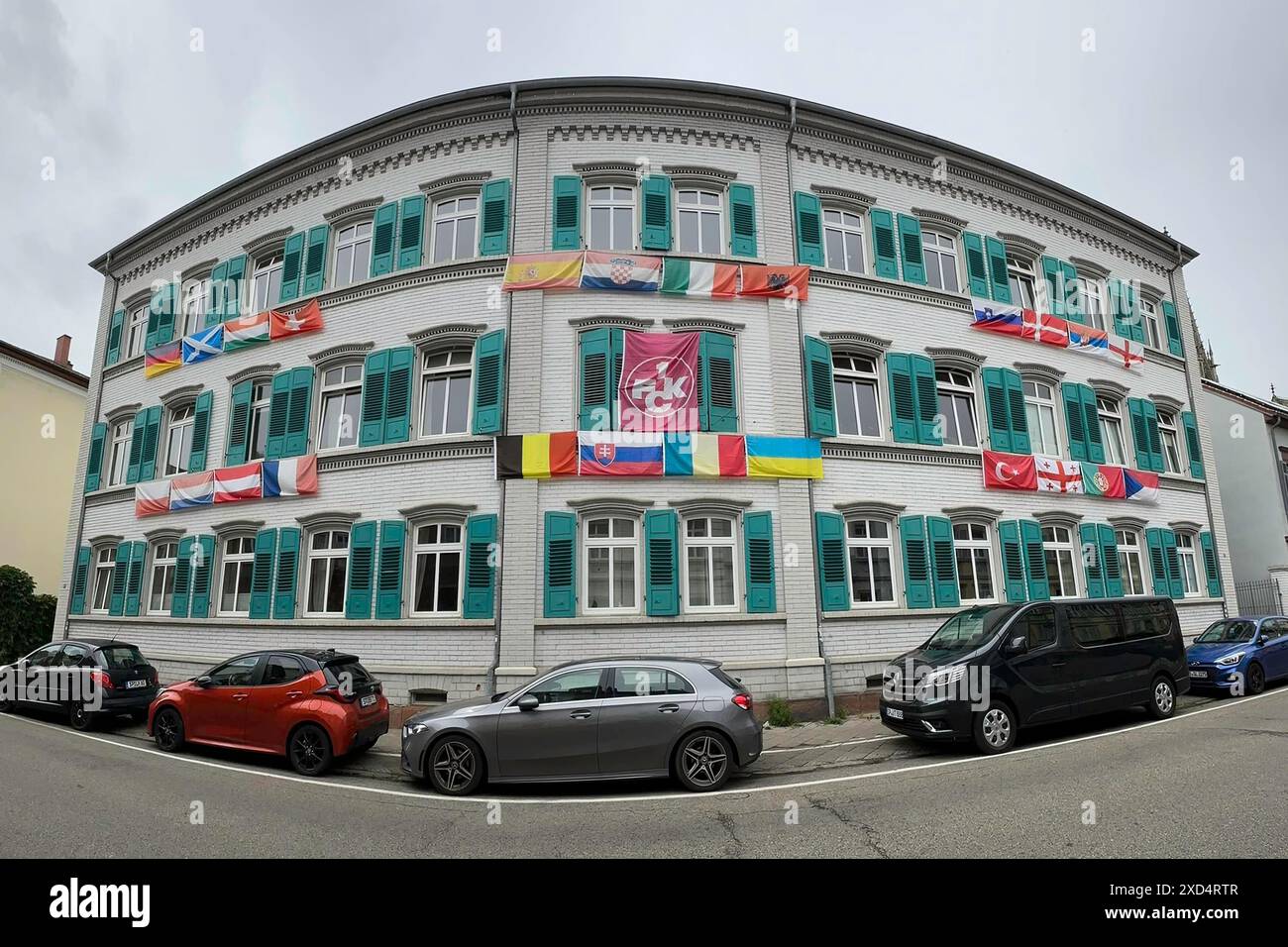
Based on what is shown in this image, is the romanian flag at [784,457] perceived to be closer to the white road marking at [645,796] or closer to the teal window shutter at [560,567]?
the teal window shutter at [560,567]

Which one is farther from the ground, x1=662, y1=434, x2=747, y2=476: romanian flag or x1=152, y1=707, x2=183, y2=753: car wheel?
x1=662, y1=434, x2=747, y2=476: romanian flag

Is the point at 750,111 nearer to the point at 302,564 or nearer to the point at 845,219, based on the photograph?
the point at 845,219

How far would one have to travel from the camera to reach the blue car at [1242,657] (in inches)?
513

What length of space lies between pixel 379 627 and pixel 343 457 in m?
3.81

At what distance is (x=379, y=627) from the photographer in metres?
13.0

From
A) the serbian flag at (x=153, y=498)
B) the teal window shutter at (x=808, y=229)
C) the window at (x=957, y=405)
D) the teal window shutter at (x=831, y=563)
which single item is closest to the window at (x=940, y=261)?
the window at (x=957, y=405)

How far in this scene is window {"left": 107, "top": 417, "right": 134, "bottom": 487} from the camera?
18.8 metres

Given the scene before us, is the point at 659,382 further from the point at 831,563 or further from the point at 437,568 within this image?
the point at 437,568

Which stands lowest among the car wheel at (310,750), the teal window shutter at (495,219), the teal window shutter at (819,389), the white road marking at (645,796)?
the white road marking at (645,796)

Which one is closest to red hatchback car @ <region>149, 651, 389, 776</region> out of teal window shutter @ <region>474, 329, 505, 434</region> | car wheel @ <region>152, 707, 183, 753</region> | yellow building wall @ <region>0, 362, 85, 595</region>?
car wheel @ <region>152, 707, 183, 753</region>

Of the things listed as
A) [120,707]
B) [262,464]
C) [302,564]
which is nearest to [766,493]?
[302,564]

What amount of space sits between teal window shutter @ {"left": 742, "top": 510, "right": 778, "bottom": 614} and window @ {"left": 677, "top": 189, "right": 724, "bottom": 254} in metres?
6.19

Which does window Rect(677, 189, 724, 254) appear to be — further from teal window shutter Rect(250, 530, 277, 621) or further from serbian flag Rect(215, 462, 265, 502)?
teal window shutter Rect(250, 530, 277, 621)

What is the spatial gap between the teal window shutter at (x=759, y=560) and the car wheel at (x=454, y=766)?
21.1 ft
